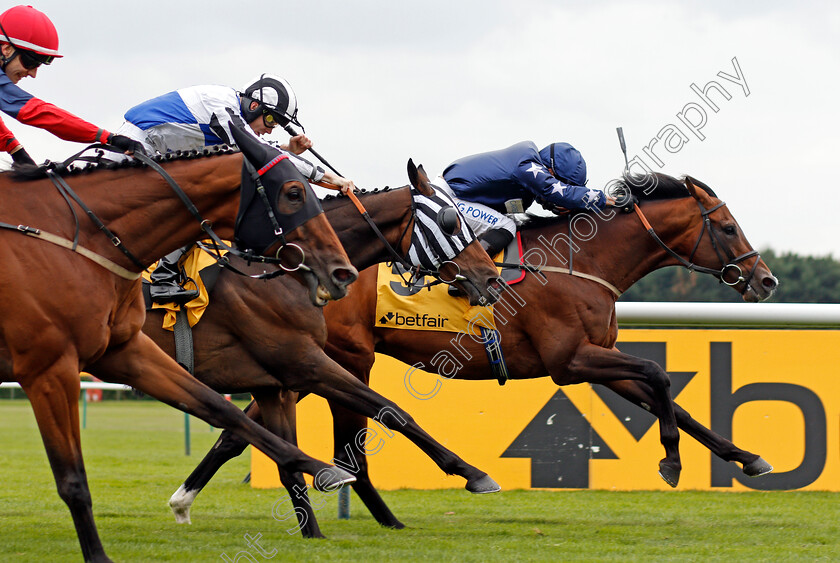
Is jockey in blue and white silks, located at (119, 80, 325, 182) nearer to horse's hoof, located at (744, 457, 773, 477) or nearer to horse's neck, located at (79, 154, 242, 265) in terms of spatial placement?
horse's neck, located at (79, 154, 242, 265)

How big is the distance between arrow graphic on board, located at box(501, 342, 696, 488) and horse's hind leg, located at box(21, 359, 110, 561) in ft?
14.8

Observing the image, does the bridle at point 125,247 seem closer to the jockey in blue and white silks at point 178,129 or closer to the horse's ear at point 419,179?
the jockey in blue and white silks at point 178,129

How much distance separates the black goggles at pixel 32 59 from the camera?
15.9 feet

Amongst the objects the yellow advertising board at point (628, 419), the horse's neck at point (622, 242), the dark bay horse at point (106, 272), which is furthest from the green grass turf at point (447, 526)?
the horse's neck at point (622, 242)

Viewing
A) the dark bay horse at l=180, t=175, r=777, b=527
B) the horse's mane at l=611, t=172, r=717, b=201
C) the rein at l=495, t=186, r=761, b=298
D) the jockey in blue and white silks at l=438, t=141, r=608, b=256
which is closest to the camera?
the dark bay horse at l=180, t=175, r=777, b=527

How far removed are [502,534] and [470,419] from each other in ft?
7.91

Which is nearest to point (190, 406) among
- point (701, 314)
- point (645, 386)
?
point (645, 386)

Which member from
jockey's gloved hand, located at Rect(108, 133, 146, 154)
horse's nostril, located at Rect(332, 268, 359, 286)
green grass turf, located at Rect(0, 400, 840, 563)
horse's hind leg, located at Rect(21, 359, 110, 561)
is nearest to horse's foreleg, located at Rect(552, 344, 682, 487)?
green grass turf, located at Rect(0, 400, 840, 563)

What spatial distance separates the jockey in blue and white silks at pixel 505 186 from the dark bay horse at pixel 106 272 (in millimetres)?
2448

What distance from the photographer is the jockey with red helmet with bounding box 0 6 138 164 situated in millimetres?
4578

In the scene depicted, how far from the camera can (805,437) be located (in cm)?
809

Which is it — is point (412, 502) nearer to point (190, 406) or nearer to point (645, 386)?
point (645, 386)

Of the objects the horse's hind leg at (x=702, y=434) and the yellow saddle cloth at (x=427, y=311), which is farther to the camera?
the yellow saddle cloth at (x=427, y=311)

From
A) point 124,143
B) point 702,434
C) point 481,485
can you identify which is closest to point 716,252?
point 702,434
